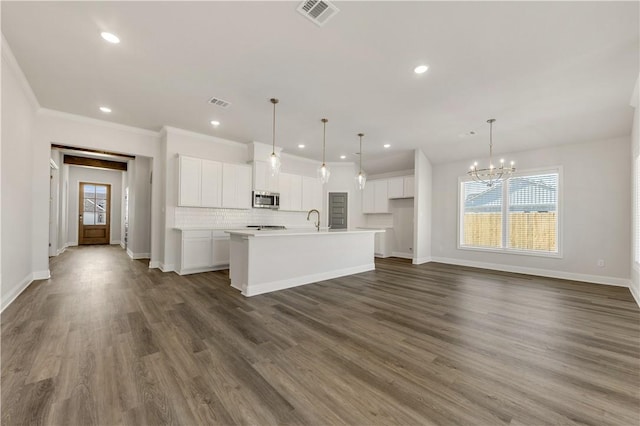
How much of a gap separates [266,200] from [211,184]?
1423mm

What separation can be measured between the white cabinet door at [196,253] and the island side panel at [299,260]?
1.38 m

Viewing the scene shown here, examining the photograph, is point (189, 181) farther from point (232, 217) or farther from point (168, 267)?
point (168, 267)

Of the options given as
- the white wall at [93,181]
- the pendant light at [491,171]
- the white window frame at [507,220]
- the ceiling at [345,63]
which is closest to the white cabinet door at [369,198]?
the white window frame at [507,220]

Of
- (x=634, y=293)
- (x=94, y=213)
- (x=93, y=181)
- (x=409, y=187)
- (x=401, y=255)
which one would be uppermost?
(x=93, y=181)

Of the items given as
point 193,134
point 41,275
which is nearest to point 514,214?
point 193,134

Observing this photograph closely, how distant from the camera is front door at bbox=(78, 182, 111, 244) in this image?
10.1m

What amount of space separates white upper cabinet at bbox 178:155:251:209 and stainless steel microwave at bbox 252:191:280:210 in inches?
7.4

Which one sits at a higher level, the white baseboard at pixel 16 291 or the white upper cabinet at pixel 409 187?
the white upper cabinet at pixel 409 187

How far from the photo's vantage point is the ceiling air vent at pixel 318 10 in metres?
2.23

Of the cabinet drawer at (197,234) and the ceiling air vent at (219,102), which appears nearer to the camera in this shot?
the ceiling air vent at (219,102)

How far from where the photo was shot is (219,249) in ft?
18.4

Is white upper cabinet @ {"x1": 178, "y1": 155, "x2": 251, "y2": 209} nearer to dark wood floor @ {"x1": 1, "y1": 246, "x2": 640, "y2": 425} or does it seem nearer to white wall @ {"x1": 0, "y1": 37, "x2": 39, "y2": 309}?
white wall @ {"x1": 0, "y1": 37, "x2": 39, "y2": 309}

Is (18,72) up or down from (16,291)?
up

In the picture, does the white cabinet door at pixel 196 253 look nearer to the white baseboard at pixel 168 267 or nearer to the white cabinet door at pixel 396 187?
the white baseboard at pixel 168 267
